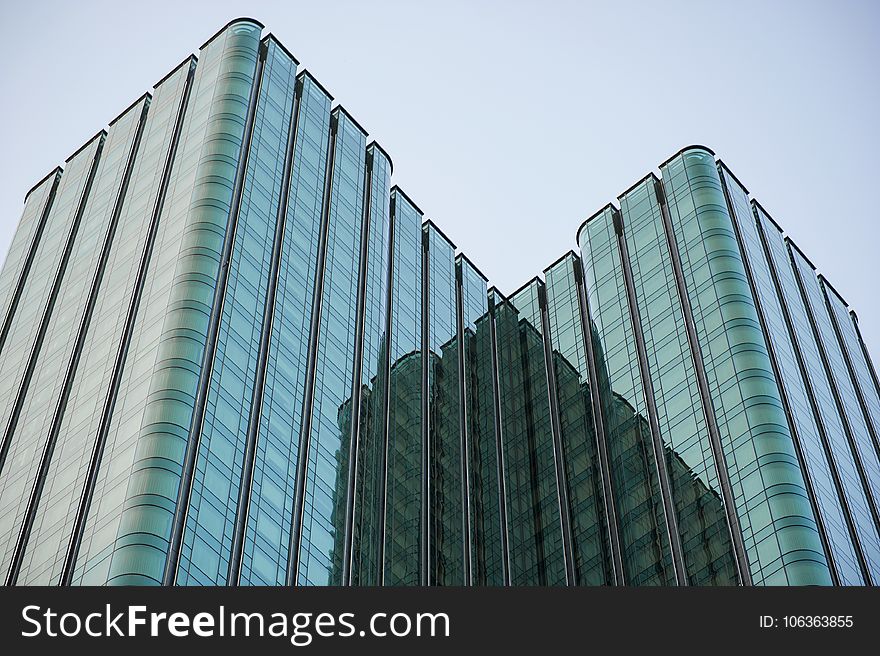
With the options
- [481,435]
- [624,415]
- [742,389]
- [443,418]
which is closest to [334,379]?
[443,418]

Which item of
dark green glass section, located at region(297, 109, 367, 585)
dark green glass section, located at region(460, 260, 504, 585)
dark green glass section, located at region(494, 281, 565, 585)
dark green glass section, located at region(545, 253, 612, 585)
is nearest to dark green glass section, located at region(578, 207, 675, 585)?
dark green glass section, located at region(545, 253, 612, 585)

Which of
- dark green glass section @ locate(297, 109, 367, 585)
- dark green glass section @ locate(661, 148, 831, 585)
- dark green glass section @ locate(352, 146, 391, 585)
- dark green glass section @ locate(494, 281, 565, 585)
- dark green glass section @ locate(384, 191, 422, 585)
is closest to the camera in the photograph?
dark green glass section @ locate(661, 148, 831, 585)

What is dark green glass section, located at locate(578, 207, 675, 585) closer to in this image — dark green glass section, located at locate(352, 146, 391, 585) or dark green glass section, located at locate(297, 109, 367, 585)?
dark green glass section, located at locate(352, 146, 391, 585)

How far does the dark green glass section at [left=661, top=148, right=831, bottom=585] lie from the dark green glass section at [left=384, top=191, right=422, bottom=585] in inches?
936

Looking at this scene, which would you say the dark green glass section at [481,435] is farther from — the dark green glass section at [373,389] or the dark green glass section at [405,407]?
the dark green glass section at [373,389]

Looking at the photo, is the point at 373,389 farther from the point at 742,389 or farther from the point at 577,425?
the point at 742,389

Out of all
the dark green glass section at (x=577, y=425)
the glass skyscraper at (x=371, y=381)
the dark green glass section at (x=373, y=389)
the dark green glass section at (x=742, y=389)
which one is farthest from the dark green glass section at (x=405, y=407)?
the dark green glass section at (x=742, y=389)

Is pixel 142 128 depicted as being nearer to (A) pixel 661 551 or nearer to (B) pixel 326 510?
(B) pixel 326 510

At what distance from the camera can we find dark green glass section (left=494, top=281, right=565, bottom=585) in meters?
98.4

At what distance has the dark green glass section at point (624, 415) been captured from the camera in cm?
8706

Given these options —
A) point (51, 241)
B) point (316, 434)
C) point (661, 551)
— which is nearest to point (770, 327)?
point (661, 551)

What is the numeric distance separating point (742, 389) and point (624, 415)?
13.2m

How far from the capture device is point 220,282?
3194 inches

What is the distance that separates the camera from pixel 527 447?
109 metres
